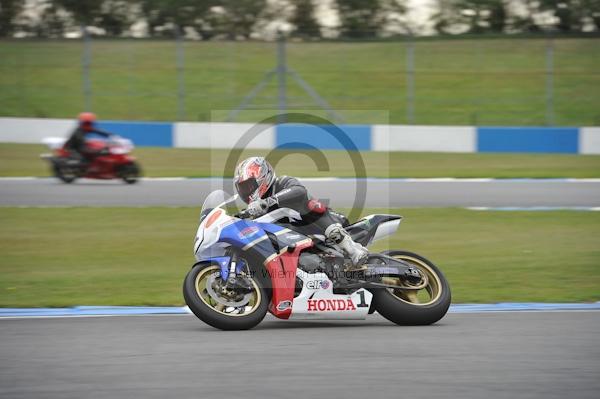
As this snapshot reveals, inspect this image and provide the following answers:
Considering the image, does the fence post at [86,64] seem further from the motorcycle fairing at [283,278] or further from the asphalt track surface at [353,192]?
the motorcycle fairing at [283,278]

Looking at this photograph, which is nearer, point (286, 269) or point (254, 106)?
point (286, 269)

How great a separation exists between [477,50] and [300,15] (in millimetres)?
8785

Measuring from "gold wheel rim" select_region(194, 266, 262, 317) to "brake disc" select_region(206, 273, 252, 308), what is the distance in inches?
0.8

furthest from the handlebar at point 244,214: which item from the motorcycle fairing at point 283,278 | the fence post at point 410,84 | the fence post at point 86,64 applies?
the fence post at point 86,64

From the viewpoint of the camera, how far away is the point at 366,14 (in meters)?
34.2

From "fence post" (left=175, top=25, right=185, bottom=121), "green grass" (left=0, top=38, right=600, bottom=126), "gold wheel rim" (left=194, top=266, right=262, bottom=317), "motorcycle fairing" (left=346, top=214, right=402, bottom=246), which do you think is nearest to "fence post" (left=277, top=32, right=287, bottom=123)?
"green grass" (left=0, top=38, right=600, bottom=126)

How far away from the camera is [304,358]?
578 centimetres

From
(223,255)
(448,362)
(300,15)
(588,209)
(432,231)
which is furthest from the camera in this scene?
(300,15)

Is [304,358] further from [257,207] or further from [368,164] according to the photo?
[368,164]

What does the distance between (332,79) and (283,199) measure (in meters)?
20.6

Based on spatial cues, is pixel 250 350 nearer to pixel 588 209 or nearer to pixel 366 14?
pixel 588 209

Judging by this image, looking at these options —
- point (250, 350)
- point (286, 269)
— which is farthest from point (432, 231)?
point (250, 350)

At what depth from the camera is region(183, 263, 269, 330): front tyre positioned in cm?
655

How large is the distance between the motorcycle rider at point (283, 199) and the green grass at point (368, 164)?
1170 centimetres
